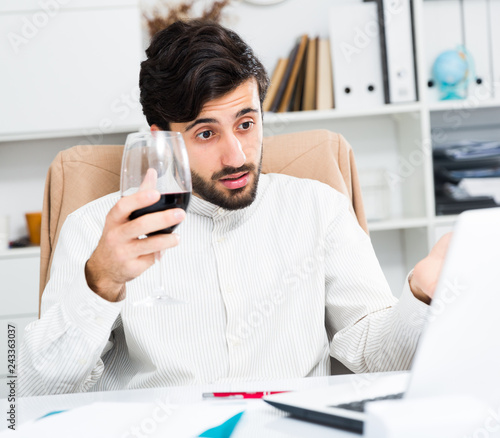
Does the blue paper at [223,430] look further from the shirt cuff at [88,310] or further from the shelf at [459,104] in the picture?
the shelf at [459,104]

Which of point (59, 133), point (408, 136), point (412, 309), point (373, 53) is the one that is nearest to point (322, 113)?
point (373, 53)

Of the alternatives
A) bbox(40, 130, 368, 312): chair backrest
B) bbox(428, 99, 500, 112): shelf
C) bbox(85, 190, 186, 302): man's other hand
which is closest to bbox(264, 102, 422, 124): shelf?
bbox(428, 99, 500, 112): shelf

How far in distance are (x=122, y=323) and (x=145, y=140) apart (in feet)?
1.77

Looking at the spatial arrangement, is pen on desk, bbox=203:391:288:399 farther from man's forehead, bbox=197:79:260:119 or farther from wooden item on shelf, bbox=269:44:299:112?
wooden item on shelf, bbox=269:44:299:112

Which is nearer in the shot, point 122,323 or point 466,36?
point 122,323

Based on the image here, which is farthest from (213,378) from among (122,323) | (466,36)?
(466,36)

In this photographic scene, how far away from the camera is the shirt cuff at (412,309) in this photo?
80 centimetres

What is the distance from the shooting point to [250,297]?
1168mm

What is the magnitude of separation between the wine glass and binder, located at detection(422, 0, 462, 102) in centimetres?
187

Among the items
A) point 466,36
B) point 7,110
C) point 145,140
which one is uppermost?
point 466,36

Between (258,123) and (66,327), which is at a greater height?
(258,123)

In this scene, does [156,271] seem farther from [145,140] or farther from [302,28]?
[302,28]

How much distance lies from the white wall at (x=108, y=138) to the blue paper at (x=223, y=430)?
1.93 meters

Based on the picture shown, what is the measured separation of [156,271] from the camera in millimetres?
1174
